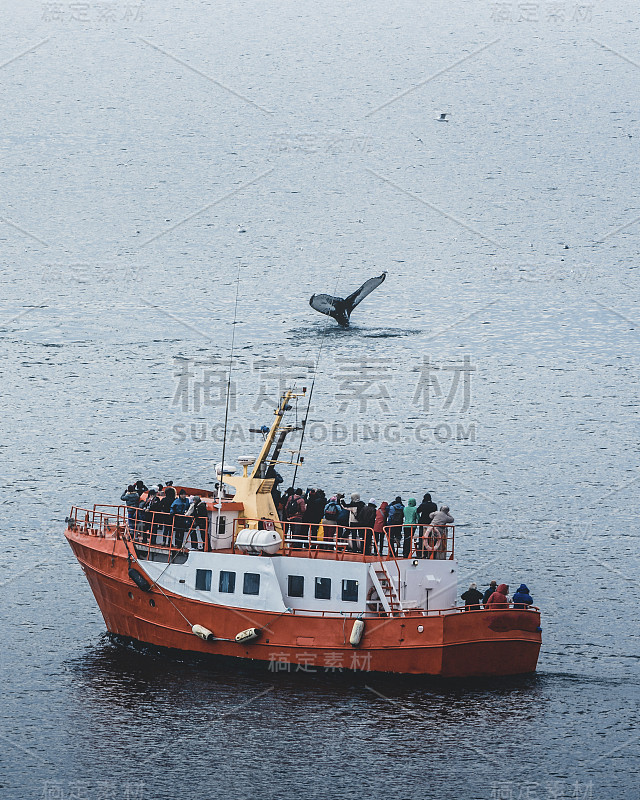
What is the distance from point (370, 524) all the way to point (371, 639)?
3.21 meters

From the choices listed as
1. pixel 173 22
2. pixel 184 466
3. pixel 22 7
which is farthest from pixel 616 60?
pixel 184 466

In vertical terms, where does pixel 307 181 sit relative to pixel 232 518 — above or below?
above

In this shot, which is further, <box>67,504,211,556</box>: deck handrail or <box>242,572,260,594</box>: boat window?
<box>67,504,211,556</box>: deck handrail

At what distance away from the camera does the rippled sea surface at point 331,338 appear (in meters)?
31.9

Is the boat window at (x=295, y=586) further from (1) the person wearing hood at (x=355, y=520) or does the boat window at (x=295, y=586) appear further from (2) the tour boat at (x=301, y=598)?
(1) the person wearing hood at (x=355, y=520)

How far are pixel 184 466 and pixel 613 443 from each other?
2439cm

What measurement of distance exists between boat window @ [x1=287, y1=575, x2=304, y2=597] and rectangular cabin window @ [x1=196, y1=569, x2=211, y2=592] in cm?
234

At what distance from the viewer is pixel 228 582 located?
1358 inches

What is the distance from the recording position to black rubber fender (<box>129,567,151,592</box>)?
116 feet

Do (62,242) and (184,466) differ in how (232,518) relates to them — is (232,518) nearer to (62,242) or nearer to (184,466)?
(184,466)

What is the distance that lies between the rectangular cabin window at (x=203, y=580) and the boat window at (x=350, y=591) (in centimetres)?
393

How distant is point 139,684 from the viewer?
34.8 m

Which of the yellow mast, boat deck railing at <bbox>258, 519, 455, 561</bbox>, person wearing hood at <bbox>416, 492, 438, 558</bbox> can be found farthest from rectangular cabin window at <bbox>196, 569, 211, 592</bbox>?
person wearing hood at <bbox>416, 492, 438, 558</bbox>

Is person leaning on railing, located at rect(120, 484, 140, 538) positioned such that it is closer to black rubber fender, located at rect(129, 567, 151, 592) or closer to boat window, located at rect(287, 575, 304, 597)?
black rubber fender, located at rect(129, 567, 151, 592)
